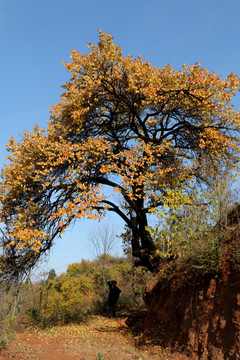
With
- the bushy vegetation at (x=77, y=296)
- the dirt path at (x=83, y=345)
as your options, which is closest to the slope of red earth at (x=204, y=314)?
the dirt path at (x=83, y=345)

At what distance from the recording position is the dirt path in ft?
24.9

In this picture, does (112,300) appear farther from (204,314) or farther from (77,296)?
(77,296)

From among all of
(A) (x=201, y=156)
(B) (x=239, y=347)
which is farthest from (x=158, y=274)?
(A) (x=201, y=156)

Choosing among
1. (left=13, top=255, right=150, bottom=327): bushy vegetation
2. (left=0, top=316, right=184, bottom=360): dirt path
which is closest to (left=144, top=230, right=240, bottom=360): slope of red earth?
(left=0, top=316, right=184, bottom=360): dirt path

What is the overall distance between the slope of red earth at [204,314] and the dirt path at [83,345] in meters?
0.56

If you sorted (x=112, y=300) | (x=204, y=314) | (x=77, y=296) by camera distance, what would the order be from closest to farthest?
(x=204, y=314) < (x=112, y=300) < (x=77, y=296)

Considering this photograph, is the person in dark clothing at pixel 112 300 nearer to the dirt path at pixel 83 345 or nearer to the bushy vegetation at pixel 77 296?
the bushy vegetation at pixel 77 296

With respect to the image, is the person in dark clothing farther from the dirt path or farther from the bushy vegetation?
the dirt path

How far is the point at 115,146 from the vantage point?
12273 millimetres

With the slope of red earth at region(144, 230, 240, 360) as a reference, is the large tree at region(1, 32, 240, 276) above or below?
above

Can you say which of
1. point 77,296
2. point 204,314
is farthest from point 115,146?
point 77,296

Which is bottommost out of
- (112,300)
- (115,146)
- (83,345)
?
(83,345)

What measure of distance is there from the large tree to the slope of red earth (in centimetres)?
259

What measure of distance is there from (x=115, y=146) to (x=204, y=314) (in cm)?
737
